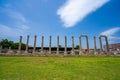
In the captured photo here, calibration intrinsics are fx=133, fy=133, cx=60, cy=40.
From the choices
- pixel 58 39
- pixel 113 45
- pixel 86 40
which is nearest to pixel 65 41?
pixel 58 39

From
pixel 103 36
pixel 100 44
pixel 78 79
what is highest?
pixel 103 36

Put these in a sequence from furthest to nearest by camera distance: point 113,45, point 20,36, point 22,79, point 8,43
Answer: point 113,45 < point 8,43 < point 20,36 < point 22,79

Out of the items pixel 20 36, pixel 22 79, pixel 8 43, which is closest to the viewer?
pixel 22 79

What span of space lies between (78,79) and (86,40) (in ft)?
155

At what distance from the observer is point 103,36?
2140 inches

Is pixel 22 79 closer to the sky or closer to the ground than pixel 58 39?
closer to the ground

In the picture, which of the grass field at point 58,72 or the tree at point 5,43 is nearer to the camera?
the grass field at point 58,72

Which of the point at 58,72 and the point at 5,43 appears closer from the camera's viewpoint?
the point at 58,72

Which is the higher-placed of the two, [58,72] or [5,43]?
[5,43]

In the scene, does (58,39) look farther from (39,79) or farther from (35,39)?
(39,79)

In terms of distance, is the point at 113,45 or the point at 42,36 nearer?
the point at 42,36

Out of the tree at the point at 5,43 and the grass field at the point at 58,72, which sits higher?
the tree at the point at 5,43

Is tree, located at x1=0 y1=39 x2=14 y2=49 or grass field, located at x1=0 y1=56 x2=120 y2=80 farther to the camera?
tree, located at x1=0 y1=39 x2=14 y2=49

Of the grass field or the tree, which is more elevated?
the tree
